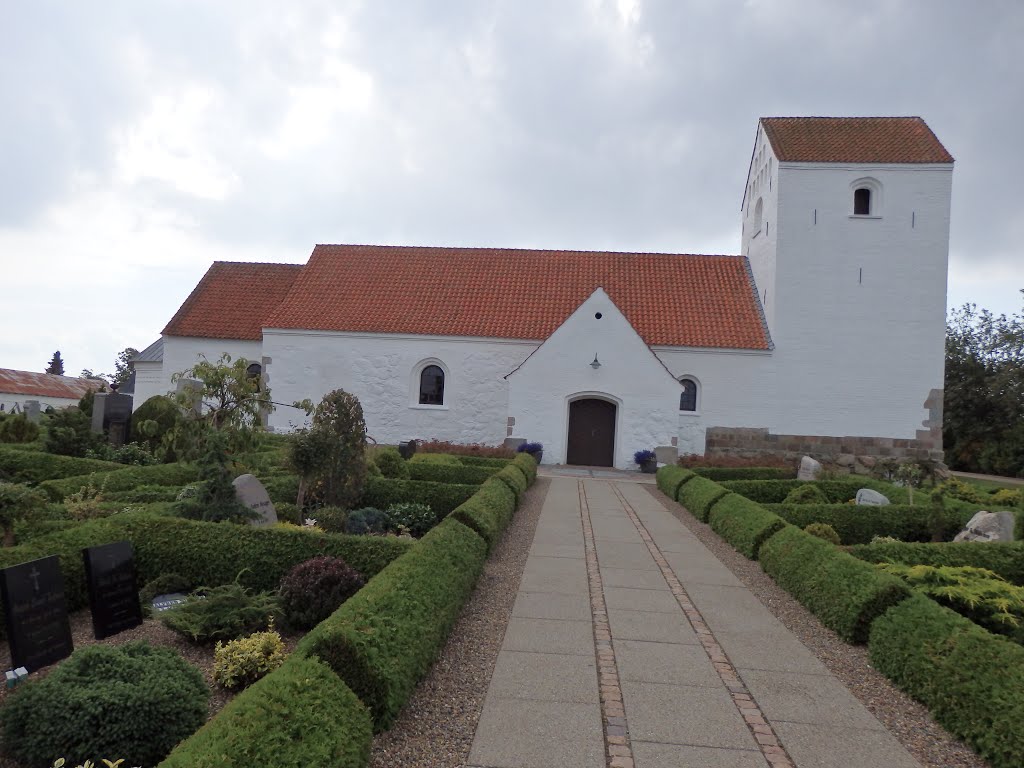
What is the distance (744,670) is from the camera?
499 centimetres

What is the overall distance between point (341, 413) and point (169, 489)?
2.48m

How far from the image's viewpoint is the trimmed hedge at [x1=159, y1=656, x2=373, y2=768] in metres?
2.76

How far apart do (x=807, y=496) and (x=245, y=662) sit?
34.6 feet

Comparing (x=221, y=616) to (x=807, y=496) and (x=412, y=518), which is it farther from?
(x=807, y=496)

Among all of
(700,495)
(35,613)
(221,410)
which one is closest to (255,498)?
(221,410)

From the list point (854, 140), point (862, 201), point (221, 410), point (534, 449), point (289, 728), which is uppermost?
point (854, 140)

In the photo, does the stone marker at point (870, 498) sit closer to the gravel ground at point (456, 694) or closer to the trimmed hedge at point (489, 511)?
the trimmed hedge at point (489, 511)

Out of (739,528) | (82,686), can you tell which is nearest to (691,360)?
(739,528)

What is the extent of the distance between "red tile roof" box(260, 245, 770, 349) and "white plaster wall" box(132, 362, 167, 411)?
618 cm

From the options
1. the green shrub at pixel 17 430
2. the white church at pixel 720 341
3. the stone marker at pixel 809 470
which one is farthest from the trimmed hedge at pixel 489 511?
the green shrub at pixel 17 430

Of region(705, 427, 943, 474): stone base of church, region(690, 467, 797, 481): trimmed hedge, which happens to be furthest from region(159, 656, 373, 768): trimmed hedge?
region(705, 427, 943, 474): stone base of church

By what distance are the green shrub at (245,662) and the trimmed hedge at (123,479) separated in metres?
5.05

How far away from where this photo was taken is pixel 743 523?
30.0 ft

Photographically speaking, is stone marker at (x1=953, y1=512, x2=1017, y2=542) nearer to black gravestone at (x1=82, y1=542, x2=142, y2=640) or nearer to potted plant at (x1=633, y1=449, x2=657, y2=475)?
black gravestone at (x1=82, y1=542, x2=142, y2=640)
